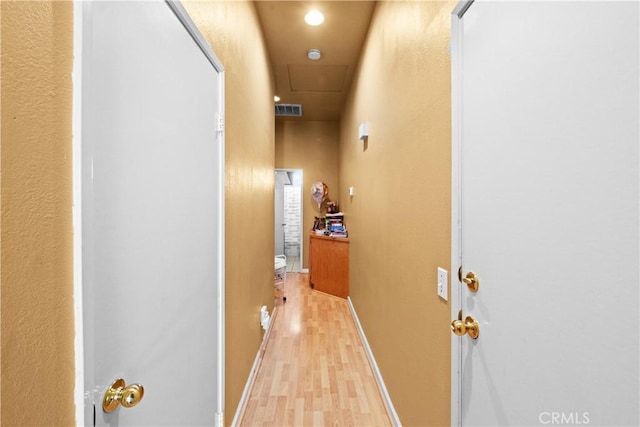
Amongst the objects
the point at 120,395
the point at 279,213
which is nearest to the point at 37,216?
the point at 120,395

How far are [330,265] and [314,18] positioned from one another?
2.96 m

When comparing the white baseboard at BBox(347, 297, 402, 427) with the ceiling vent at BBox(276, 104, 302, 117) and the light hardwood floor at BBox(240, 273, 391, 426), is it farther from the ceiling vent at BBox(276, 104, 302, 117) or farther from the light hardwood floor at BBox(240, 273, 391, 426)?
the ceiling vent at BBox(276, 104, 302, 117)

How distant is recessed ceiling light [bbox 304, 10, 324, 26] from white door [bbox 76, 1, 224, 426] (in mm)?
1440

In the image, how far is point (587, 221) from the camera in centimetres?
47

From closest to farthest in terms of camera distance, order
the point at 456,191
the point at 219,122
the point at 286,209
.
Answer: the point at 456,191, the point at 219,122, the point at 286,209

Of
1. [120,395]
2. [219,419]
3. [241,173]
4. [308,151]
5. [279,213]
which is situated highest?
[308,151]

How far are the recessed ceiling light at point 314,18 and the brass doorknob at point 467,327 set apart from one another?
2445 mm

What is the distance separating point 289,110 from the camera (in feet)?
14.4

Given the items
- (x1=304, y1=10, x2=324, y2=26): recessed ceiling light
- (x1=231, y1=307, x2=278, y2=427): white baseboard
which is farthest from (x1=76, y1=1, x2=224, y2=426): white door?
(x1=304, y1=10, x2=324, y2=26): recessed ceiling light

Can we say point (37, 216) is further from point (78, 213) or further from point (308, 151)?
point (308, 151)

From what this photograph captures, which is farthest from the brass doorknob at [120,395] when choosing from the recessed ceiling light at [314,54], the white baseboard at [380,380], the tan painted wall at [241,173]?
the recessed ceiling light at [314,54]

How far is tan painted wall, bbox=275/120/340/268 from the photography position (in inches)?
200

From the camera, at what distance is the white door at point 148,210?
20.6 inches

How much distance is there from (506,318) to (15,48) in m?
1.11
